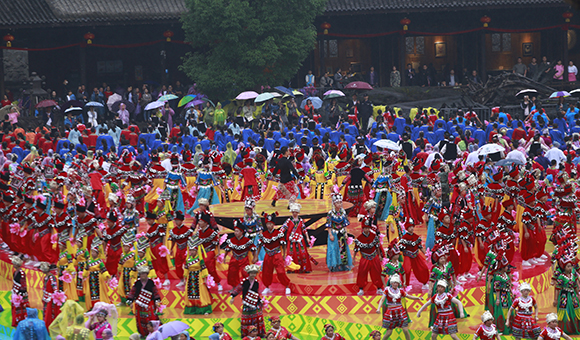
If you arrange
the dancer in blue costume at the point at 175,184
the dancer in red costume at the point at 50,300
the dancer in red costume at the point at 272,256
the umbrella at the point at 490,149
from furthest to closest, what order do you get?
1. the umbrella at the point at 490,149
2. the dancer in blue costume at the point at 175,184
3. the dancer in red costume at the point at 272,256
4. the dancer in red costume at the point at 50,300

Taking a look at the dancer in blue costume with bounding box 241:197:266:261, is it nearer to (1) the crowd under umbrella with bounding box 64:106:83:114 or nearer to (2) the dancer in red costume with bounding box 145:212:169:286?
(2) the dancer in red costume with bounding box 145:212:169:286

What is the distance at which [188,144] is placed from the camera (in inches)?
834

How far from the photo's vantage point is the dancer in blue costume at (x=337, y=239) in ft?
43.3

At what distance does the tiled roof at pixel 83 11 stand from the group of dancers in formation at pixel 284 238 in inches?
516

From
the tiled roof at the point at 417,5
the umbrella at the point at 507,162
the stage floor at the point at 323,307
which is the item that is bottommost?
the stage floor at the point at 323,307

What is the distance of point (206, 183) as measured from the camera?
16766mm

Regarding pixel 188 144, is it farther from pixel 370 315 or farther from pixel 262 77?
pixel 370 315

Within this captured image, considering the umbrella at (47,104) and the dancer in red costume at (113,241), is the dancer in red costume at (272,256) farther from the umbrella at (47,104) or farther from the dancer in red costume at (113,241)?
the umbrella at (47,104)

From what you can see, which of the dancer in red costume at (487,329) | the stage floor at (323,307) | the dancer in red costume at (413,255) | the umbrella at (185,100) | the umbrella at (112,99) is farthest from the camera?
the umbrella at (112,99)

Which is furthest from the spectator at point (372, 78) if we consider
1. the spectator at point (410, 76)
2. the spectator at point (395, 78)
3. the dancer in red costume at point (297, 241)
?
the dancer in red costume at point (297, 241)

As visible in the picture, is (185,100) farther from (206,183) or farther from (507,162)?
(507,162)

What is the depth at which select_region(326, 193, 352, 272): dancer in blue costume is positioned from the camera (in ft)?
43.3

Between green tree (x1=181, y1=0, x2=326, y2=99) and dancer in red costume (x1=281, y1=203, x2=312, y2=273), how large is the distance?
14364 mm

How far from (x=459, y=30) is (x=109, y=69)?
13979mm
